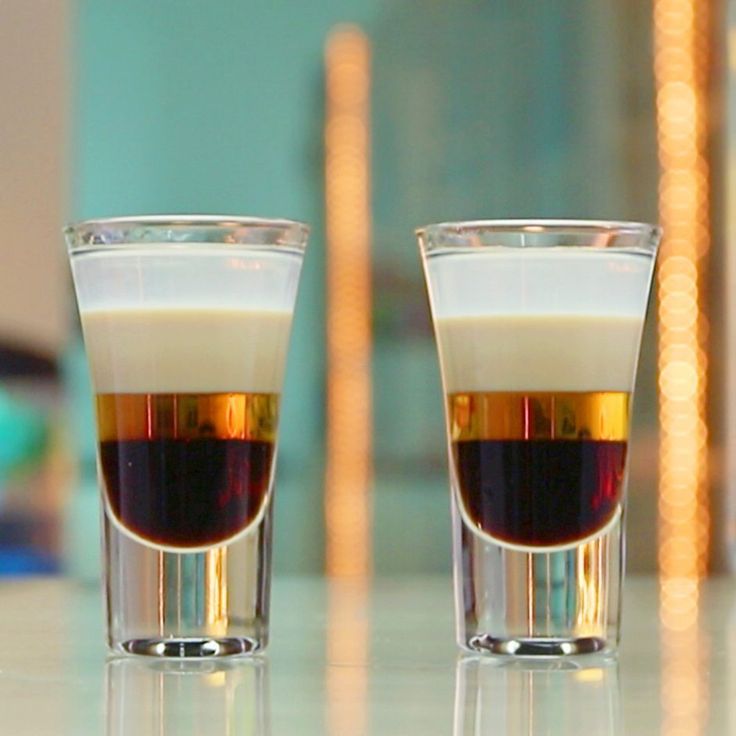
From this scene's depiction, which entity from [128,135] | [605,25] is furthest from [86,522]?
[605,25]

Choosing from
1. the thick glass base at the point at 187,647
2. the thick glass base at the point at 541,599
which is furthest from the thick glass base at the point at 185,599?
the thick glass base at the point at 541,599

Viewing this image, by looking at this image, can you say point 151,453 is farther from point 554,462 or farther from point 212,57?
point 212,57

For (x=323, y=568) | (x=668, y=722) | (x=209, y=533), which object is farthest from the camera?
(x=323, y=568)

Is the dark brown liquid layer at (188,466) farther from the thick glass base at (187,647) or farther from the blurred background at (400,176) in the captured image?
the blurred background at (400,176)

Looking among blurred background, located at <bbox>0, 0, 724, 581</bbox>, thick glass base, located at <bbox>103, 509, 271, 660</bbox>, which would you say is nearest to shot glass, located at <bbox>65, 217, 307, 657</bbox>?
thick glass base, located at <bbox>103, 509, 271, 660</bbox>

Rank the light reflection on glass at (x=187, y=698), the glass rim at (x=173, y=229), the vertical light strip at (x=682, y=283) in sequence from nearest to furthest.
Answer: the light reflection on glass at (x=187, y=698), the glass rim at (x=173, y=229), the vertical light strip at (x=682, y=283)

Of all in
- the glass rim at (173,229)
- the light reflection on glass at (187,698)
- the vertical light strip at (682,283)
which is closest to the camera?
the light reflection on glass at (187,698)
